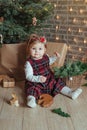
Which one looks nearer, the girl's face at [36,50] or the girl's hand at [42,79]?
the girl's hand at [42,79]

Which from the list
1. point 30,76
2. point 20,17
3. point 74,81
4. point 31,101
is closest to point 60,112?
point 31,101

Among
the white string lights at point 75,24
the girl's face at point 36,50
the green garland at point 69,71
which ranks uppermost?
the white string lights at point 75,24

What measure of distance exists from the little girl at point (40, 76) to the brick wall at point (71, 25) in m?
1.06

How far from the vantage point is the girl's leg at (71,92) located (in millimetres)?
2631

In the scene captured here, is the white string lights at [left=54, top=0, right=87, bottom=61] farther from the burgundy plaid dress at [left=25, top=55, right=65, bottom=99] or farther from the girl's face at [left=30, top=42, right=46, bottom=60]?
the girl's face at [left=30, top=42, right=46, bottom=60]

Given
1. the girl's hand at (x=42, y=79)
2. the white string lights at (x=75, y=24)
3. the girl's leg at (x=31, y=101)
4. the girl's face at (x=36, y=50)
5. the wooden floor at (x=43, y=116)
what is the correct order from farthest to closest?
1. the white string lights at (x=75, y=24)
2. the girl's face at (x=36, y=50)
3. the girl's hand at (x=42, y=79)
4. the girl's leg at (x=31, y=101)
5. the wooden floor at (x=43, y=116)

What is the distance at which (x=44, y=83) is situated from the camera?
2.75m

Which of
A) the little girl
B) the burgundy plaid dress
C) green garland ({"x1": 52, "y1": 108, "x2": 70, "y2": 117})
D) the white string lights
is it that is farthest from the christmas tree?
green garland ({"x1": 52, "y1": 108, "x2": 70, "y2": 117})

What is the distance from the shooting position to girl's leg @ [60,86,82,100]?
2631mm

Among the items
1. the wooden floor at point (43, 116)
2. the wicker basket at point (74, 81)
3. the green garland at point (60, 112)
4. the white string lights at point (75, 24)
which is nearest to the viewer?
the wooden floor at point (43, 116)

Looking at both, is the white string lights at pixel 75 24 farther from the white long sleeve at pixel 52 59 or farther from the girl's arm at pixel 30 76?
the girl's arm at pixel 30 76

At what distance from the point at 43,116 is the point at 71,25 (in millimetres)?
1935

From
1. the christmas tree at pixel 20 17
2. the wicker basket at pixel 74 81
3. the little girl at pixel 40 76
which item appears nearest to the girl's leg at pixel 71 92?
the little girl at pixel 40 76

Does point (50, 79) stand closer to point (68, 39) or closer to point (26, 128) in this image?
point (26, 128)
